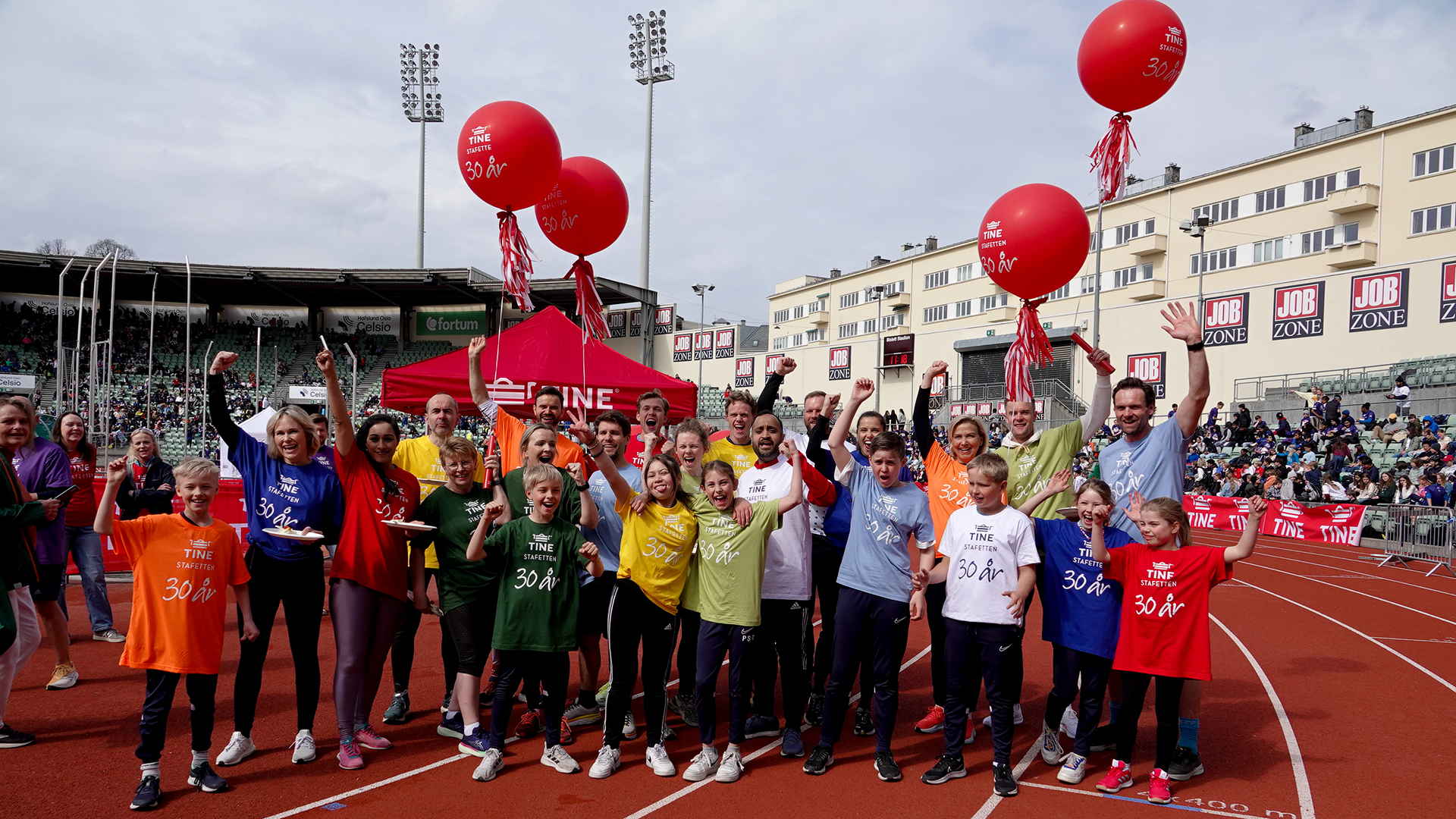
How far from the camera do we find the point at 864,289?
2160 inches

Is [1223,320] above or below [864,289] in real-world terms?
below

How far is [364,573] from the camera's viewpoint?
4590mm

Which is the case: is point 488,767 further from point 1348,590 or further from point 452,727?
point 1348,590

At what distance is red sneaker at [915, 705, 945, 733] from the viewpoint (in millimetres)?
5453

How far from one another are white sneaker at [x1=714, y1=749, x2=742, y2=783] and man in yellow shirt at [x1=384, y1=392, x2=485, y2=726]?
1.70 metres

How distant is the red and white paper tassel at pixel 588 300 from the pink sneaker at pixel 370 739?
4.15 m

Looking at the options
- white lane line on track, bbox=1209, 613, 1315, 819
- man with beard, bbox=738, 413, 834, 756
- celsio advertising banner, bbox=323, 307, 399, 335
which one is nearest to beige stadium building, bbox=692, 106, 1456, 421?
celsio advertising banner, bbox=323, 307, 399, 335

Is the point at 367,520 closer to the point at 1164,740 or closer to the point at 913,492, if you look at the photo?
the point at 913,492

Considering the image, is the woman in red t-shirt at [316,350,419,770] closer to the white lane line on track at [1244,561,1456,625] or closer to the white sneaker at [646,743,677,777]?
the white sneaker at [646,743,677,777]

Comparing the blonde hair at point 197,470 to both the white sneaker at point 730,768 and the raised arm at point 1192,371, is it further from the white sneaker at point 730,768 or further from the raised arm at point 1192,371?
the raised arm at point 1192,371

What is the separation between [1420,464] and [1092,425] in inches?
614

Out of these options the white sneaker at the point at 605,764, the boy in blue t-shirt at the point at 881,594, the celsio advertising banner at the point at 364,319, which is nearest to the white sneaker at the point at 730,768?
the boy in blue t-shirt at the point at 881,594

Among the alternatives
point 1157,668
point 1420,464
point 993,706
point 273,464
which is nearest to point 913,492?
point 993,706

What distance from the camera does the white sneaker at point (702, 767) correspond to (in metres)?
4.51
